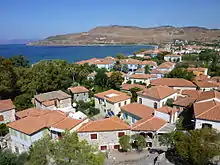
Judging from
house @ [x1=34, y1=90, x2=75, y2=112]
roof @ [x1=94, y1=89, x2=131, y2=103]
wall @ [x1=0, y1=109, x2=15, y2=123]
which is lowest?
wall @ [x1=0, y1=109, x2=15, y2=123]

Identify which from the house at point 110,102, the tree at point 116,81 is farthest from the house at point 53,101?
the tree at point 116,81

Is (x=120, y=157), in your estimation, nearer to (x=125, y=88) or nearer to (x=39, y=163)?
(x=39, y=163)

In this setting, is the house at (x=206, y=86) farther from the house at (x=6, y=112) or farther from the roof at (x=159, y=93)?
the house at (x=6, y=112)

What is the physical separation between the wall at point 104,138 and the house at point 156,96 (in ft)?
34.3

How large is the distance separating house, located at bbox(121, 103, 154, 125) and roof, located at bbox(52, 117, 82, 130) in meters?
7.73

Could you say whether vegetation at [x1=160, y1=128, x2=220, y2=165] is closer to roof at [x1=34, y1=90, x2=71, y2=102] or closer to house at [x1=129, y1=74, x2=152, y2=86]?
roof at [x1=34, y1=90, x2=71, y2=102]

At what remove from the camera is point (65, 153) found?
16609 mm

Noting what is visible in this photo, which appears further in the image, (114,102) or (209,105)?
(114,102)

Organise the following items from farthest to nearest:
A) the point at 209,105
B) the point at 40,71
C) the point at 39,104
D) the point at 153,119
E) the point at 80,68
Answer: the point at 80,68, the point at 40,71, the point at 39,104, the point at 153,119, the point at 209,105

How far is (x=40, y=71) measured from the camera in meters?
42.7

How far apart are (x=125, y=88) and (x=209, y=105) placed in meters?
21.5

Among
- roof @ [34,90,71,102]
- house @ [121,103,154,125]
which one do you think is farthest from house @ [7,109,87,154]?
roof @ [34,90,71,102]

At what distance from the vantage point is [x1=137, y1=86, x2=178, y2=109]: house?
33.2m

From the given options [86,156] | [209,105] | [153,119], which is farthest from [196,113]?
[86,156]
